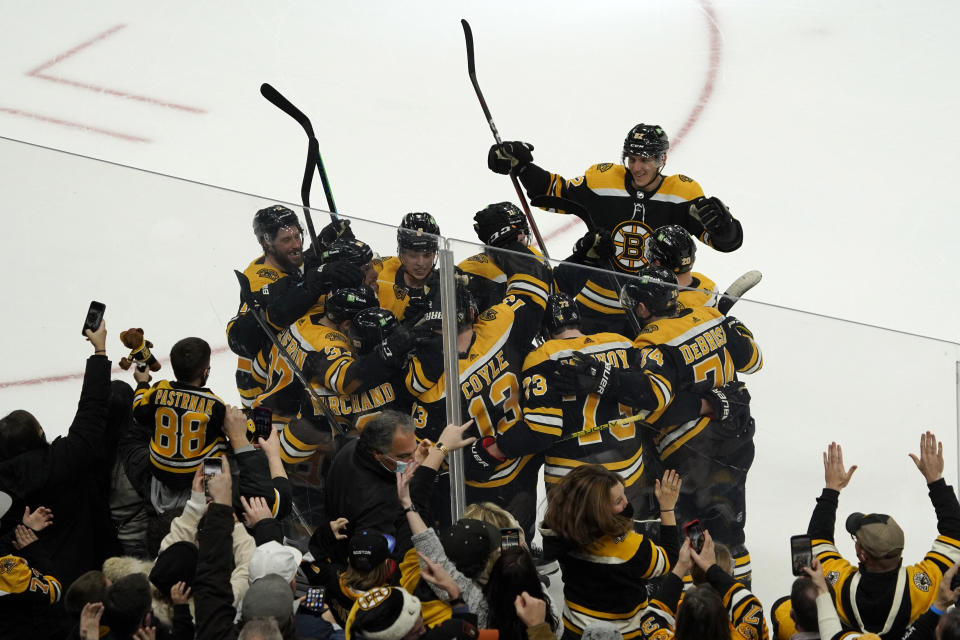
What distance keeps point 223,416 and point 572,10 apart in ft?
17.4

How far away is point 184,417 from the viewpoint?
11.0 ft

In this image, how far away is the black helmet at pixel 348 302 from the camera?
140 inches

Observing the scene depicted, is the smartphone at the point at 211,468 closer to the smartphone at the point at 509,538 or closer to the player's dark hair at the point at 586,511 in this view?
the smartphone at the point at 509,538

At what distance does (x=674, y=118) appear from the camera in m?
6.89

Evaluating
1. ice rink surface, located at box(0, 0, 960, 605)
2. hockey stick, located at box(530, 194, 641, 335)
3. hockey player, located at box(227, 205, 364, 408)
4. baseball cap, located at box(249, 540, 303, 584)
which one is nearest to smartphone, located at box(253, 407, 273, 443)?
hockey player, located at box(227, 205, 364, 408)

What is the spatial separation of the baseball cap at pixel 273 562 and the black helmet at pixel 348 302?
2.72ft

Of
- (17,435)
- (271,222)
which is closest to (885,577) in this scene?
(271,222)

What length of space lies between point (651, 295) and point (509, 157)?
1.59 meters

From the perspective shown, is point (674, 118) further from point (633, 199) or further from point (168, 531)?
point (168, 531)

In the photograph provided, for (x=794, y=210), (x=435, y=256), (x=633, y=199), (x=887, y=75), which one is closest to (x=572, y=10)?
(x=887, y=75)

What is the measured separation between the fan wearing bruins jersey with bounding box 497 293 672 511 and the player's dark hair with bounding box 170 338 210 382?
0.84 metres

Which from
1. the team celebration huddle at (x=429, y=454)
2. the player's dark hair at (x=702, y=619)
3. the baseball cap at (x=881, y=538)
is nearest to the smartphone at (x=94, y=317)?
the team celebration huddle at (x=429, y=454)

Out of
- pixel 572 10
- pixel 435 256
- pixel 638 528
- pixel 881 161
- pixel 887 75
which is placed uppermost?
pixel 572 10

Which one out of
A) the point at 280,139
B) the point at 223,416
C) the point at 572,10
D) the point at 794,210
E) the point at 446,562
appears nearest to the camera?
the point at 446,562
